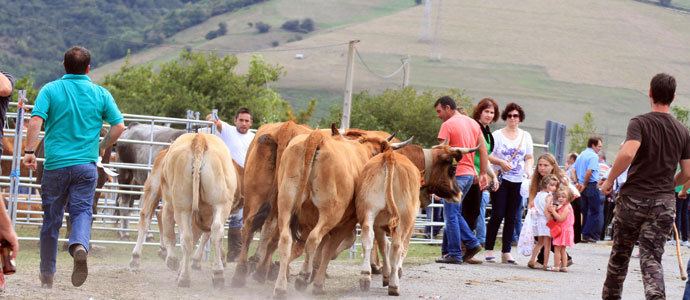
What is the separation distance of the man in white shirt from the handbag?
4.29 meters

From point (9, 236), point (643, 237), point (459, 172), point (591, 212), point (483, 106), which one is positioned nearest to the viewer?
point (9, 236)

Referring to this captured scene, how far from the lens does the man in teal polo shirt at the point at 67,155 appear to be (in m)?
7.65

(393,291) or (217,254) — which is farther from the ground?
(217,254)

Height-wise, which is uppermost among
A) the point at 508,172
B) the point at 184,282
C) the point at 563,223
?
the point at 508,172

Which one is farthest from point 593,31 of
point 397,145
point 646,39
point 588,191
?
point 397,145

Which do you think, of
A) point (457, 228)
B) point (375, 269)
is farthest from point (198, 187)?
point (457, 228)

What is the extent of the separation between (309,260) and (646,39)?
13054 centimetres

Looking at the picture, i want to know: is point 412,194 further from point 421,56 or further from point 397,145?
point 421,56

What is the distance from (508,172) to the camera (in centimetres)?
1208

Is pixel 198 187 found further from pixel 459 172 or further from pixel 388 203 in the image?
pixel 459 172

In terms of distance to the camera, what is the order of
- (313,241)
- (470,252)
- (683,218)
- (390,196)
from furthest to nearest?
(683,218) → (470,252) → (390,196) → (313,241)

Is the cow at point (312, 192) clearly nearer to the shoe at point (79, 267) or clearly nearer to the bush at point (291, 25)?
the shoe at point (79, 267)

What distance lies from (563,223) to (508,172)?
1030 mm

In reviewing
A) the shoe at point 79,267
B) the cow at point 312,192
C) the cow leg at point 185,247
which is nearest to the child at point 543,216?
the cow at point 312,192
